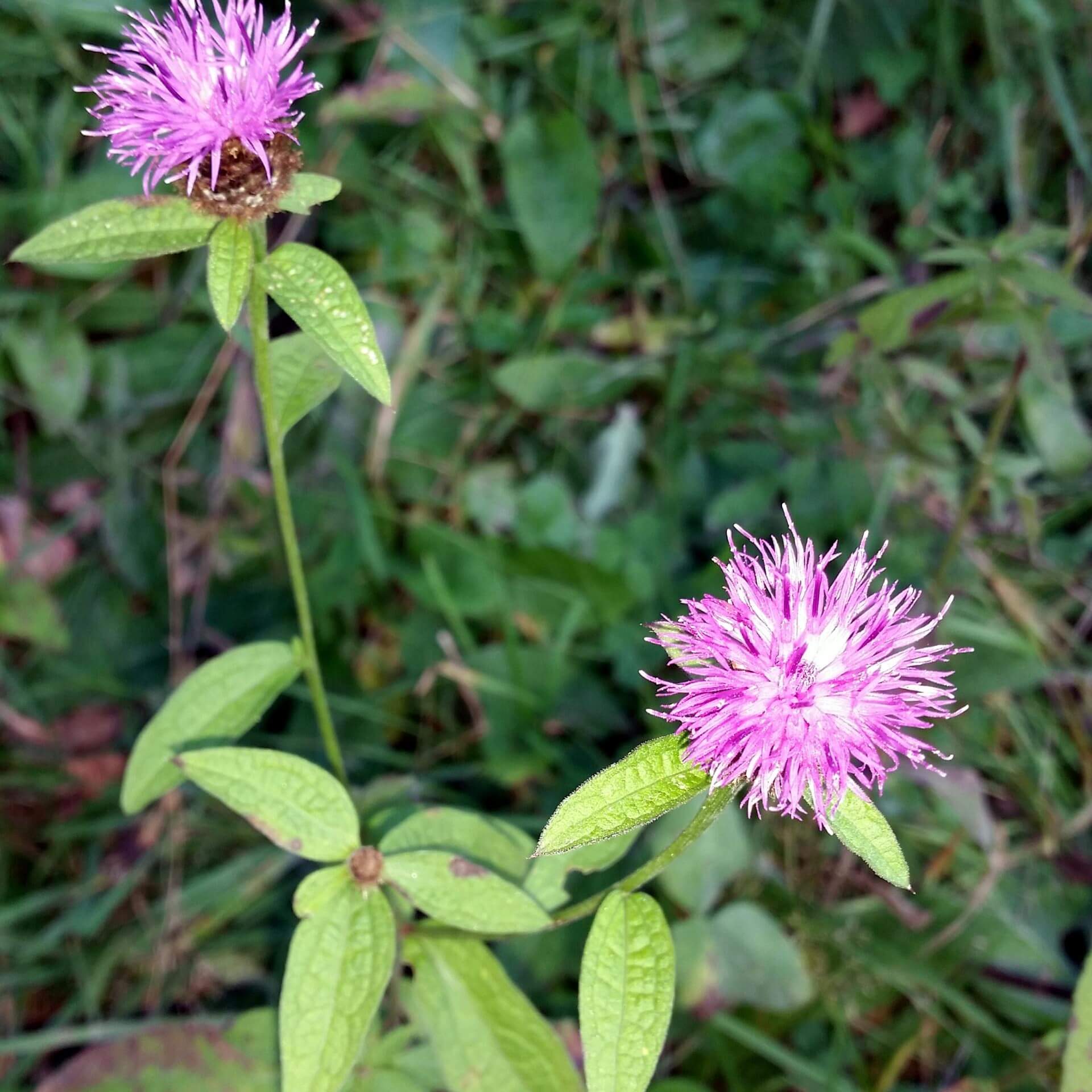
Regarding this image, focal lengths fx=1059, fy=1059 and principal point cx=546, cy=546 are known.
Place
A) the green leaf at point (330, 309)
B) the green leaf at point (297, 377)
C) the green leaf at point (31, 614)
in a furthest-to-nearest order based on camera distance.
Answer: the green leaf at point (31, 614), the green leaf at point (297, 377), the green leaf at point (330, 309)

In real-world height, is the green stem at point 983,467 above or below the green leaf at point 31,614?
above

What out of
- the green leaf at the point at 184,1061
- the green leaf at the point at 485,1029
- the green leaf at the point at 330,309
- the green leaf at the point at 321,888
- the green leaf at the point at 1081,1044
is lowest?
the green leaf at the point at 184,1061

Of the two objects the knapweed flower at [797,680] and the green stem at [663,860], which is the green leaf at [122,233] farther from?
the green stem at [663,860]

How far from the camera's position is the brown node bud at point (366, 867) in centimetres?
151

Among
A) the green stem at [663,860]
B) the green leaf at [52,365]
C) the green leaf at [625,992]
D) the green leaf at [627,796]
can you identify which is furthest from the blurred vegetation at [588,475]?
the green leaf at [627,796]

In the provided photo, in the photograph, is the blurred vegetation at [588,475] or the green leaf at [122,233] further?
the blurred vegetation at [588,475]

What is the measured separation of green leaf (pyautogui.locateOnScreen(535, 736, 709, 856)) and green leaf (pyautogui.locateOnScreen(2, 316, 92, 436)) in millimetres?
2064

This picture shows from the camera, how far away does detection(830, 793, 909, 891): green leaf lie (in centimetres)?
119

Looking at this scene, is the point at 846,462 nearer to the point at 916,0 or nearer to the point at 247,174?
the point at 916,0

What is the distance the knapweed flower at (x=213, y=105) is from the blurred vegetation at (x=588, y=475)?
1.00 meters

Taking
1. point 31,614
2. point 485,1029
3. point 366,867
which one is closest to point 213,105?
point 366,867

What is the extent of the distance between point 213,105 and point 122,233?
204 mm

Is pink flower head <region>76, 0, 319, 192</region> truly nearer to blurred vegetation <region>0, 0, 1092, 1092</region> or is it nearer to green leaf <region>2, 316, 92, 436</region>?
blurred vegetation <region>0, 0, 1092, 1092</region>

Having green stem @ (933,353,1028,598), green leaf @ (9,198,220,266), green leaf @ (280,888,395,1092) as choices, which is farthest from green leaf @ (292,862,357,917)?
green stem @ (933,353,1028,598)
